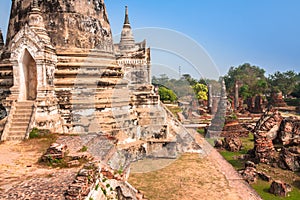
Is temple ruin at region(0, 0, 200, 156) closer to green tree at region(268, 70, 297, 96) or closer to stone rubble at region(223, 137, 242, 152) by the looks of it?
stone rubble at region(223, 137, 242, 152)

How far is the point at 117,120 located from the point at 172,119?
15.6 feet

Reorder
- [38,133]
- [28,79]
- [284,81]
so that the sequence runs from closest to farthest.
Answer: [38,133] → [28,79] → [284,81]

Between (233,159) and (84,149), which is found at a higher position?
(84,149)

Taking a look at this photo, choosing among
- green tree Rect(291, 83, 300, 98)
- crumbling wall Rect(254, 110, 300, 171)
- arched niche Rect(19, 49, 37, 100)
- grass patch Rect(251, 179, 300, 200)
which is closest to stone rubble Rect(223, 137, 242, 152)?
crumbling wall Rect(254, 110, 300, 171)

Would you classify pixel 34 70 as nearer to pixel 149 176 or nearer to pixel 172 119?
pixel 149 176

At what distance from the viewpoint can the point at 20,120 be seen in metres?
10.1

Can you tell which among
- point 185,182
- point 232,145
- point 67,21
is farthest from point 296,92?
point 67,21

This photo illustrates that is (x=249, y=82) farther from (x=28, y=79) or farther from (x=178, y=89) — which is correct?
(x=28, y=79)

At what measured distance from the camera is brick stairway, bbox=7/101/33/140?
9.62 metres

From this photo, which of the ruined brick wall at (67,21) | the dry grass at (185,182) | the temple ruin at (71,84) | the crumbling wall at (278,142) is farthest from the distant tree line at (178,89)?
the dry grass at (185,182)

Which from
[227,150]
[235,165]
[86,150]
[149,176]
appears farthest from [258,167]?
Result: [86,150]

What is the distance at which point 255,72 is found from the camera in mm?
103250

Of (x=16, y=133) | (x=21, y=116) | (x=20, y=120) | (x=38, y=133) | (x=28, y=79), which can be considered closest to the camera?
(x=16, y=133)

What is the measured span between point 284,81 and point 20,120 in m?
70.4
